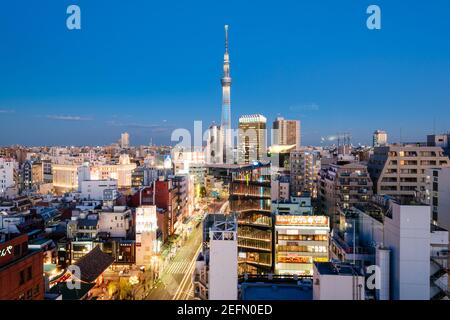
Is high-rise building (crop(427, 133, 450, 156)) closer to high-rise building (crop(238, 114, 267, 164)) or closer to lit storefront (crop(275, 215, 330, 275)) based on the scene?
lit storefront (crop(275, 215, 330, 275))

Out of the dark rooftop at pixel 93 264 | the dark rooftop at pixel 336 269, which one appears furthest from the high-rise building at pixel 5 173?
the dark rooftop at pixel 336 269

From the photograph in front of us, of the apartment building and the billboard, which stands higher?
the apartment building

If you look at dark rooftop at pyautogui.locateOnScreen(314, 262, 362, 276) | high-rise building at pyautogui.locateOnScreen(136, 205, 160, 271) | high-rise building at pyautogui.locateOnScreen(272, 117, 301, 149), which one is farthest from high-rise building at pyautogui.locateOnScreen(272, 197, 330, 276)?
high-rise building at pyautogui.locateOnScreen(272, 117, 301, 149)

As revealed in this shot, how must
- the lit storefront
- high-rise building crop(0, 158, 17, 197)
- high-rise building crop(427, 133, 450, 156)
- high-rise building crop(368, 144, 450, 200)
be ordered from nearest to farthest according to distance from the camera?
the lit storefront
high-rise building crop(368, 144, 450, 200)
high-rise building crop(427, 133, 450, 156)
high-rise building crop(0, 158, 17, 197)

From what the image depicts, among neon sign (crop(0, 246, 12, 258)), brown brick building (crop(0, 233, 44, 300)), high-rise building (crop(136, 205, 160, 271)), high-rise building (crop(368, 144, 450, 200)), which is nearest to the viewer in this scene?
brown brick building (crop(0, 233, 44, 300))

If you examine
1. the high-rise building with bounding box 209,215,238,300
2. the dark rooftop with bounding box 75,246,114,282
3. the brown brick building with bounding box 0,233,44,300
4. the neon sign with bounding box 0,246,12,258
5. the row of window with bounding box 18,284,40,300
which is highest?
the high-rise building with bounding box 209,215,238,300
